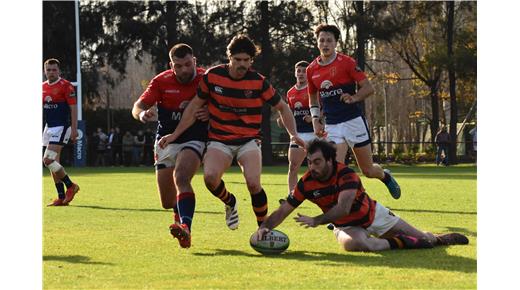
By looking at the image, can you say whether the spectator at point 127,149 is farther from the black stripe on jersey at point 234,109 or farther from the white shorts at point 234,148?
the black stripe on jersey at point 234,109

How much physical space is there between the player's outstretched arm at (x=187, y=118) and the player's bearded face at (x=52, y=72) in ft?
21.7

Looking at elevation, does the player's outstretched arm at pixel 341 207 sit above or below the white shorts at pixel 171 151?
below

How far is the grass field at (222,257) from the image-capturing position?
7.14 m

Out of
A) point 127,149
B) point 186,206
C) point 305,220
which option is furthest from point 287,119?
point 127,149

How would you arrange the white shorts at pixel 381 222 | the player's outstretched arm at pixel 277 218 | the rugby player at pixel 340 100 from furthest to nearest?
the rugby player at pixel 340 100 < the white shorts at pixel 381 222 < the player's outstretched arm at pixel 277 218

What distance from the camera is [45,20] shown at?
42.8 meters

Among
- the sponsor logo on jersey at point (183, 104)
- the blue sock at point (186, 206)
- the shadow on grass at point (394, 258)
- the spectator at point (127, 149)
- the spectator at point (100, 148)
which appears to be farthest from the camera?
the spectator at point (127, 149)

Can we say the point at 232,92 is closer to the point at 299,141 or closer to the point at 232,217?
the point at 299,141

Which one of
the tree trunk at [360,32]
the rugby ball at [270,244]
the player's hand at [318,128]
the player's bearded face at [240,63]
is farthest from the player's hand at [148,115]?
the tree trunk at [360,32]

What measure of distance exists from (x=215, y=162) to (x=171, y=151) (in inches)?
26.0

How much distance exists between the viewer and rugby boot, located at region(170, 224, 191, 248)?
8945 millimetres

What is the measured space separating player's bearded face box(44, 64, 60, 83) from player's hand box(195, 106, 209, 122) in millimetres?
6782

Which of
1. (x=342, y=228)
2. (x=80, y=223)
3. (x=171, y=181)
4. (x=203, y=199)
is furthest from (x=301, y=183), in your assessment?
(x=203, y=199)

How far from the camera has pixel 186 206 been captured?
954 cm
